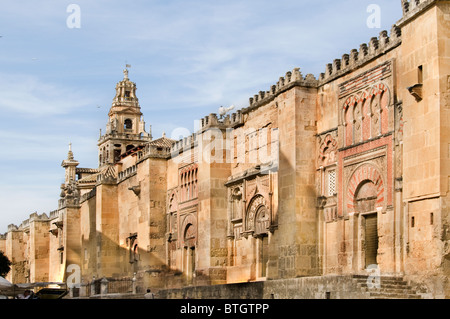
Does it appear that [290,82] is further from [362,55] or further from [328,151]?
[362,55]

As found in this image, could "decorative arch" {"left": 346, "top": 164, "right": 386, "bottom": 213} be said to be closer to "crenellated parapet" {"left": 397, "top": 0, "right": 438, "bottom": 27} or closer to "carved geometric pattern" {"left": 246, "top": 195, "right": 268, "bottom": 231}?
"crenellated parapet" {"left": 397, "top": 0, "right": 438, "bottom": 27}

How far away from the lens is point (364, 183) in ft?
72.3

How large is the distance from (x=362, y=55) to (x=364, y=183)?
137 inches

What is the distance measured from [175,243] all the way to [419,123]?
16.6 meters

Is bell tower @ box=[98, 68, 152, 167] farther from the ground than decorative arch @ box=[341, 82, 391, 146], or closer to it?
farther from the ground

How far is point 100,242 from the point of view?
132ft

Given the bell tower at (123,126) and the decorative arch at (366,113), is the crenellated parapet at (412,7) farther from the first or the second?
the bell tower at (123,126)

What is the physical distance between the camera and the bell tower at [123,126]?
74938 mm

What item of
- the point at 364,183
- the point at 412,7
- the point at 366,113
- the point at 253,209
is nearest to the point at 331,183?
the point at 364,183

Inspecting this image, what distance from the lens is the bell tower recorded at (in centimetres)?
7494

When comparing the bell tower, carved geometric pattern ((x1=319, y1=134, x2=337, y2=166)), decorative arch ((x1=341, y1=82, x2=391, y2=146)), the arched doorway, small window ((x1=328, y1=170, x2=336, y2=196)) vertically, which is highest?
the bell tower

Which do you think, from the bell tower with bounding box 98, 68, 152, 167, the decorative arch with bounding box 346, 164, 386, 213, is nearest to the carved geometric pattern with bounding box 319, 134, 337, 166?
the decorative arch with bounding box 346, 164, 386, 213

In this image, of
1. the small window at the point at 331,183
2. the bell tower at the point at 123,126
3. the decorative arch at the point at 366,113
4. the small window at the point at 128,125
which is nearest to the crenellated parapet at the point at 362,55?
the decorative arch at the point at 366,113

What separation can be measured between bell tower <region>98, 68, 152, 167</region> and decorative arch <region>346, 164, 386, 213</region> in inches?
2093
